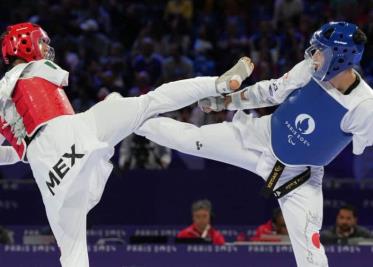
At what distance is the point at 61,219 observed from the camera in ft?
26.3

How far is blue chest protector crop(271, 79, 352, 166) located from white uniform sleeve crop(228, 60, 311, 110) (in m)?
0.07

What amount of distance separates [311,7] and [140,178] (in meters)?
6.60

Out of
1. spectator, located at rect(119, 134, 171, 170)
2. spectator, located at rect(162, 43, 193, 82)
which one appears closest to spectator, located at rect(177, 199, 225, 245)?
spectator, located at rect(119, 134, 171, 170)

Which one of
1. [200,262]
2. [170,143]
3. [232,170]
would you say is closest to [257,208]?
[232,170]

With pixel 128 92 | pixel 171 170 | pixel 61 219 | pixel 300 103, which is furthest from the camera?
pixel 128 92

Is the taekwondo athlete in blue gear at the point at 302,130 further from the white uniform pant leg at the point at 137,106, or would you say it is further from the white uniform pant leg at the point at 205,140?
the white uniform pant leg at the point at 137,106

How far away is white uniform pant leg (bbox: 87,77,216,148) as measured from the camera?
8367mm

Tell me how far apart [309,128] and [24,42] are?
2.63 meters

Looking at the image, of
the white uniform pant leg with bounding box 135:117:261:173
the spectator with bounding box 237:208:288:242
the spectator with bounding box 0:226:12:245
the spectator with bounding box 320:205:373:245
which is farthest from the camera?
the spectator with bounding box 237:208:288:242

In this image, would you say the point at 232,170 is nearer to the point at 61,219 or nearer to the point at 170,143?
the point at 170,143

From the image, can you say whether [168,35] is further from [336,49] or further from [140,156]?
[336,49]

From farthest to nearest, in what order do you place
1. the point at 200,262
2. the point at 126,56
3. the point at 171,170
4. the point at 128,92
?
1. the point at 126,56
2. the point at 128,92
3. the point at 171,170
4. the point at 200,262

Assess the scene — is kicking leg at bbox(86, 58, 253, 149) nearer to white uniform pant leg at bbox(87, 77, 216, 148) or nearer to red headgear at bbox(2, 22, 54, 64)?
white uniform pant leg at bbox(87, 77, 216, 148)

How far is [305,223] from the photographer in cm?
847
